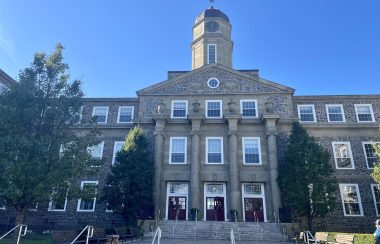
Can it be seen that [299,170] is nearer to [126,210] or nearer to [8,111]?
[126,210]

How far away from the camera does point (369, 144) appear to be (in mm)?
26344

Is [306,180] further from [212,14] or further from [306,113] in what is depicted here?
[212,14]

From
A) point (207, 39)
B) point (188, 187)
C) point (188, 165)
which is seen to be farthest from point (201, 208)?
point (207, 39)

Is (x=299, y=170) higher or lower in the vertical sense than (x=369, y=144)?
lower

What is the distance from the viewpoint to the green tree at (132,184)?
22484mm

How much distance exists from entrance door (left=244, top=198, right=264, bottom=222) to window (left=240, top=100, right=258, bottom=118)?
7513 mm

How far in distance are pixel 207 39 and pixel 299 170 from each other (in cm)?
1911

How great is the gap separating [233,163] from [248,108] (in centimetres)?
584

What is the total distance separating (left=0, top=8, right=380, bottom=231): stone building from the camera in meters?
24.5

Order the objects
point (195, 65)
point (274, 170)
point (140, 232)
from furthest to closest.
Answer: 1. point (195, 65)
2. point (274, 170)
3. point (140, 232)

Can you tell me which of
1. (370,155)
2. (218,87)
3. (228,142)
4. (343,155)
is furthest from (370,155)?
(218,87)

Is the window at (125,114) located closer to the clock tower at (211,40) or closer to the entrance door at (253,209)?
the clock tower at (211,40)

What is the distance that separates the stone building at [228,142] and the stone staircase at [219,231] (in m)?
2.48

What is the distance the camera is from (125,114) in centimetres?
2953
